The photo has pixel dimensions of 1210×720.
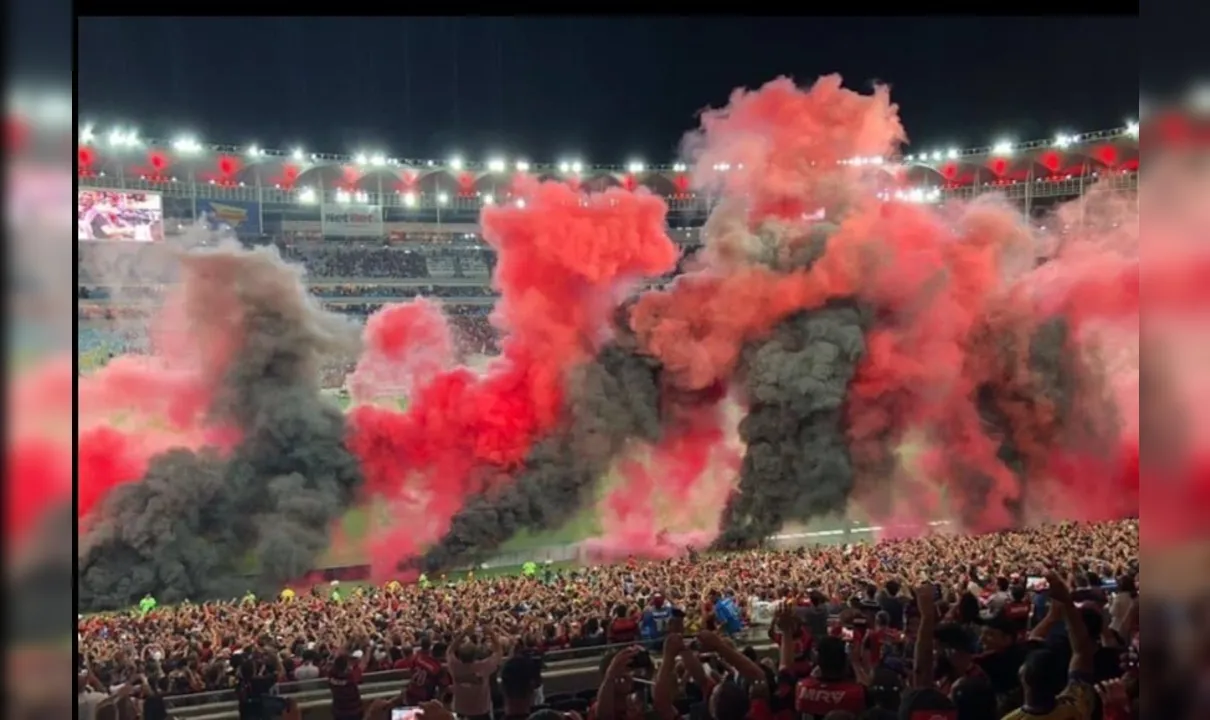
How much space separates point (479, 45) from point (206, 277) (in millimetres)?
2133

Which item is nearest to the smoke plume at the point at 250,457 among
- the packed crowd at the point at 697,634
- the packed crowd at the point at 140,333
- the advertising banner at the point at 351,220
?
the packed crowd at the point at 140,333

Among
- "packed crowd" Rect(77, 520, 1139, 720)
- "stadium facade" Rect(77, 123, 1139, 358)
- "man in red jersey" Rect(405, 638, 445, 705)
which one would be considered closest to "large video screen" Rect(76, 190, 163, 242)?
"stadium facade" Rect(77, 123, 1139, 358)

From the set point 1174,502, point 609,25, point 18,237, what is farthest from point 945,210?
point 18,237

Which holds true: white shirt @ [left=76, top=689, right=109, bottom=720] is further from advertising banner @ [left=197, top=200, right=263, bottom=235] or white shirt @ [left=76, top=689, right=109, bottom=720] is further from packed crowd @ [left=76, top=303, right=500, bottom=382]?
advertising banner @ [left=197, top=200, right=263, bottom=235]

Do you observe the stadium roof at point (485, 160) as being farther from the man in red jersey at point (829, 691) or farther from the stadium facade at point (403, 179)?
the man in red jersey at point (829, 691)

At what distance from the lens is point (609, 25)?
5.56 metres

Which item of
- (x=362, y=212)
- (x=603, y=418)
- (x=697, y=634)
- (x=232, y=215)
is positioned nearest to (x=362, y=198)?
(x=362, y=212)

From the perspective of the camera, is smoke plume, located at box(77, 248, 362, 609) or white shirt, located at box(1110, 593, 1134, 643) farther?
white shirt, located at box(1110, 593, 1134, 643)

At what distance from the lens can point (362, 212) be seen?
5719 mm

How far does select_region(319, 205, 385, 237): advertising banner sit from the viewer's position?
5664 millimetres

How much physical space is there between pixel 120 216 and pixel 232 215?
594 mm

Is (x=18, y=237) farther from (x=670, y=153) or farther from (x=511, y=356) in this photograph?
(x=670, y=153)

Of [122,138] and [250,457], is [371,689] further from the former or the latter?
[122,138]

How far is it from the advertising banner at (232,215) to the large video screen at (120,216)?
247 millimetres
